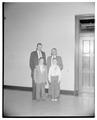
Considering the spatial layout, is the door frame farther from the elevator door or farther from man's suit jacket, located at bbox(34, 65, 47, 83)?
man's suit jacket, located at bbox(34, 65, 47, 83)

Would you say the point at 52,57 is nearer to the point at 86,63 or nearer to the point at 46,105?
the point at 86,63

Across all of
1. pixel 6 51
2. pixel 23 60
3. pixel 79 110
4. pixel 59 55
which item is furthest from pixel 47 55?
pixel 79 110

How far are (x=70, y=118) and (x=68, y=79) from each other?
0.45 meters

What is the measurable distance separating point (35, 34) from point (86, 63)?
70cm

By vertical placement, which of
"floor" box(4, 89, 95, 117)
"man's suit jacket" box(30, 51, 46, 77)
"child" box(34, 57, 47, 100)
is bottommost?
"floor" box(4, 89, 95, 117)

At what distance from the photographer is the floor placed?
7.98 ft

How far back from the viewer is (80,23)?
8.09 feet

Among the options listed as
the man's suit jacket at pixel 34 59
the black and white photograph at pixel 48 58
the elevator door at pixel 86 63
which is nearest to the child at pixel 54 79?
the black and white photograph at pixel 48 58

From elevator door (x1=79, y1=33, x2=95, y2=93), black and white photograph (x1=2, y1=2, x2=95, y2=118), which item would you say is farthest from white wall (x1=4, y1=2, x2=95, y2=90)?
elevator door (x1=79, y1=33, x2=95, y2=93)

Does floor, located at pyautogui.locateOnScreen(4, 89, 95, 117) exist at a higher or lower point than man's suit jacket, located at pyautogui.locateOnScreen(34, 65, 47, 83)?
lower

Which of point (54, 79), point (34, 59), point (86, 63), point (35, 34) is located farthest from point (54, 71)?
point (35, 34)

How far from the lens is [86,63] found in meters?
2.46

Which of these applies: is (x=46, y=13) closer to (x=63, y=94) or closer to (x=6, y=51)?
(x=6, y=51)

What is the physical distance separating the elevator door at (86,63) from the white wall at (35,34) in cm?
11
